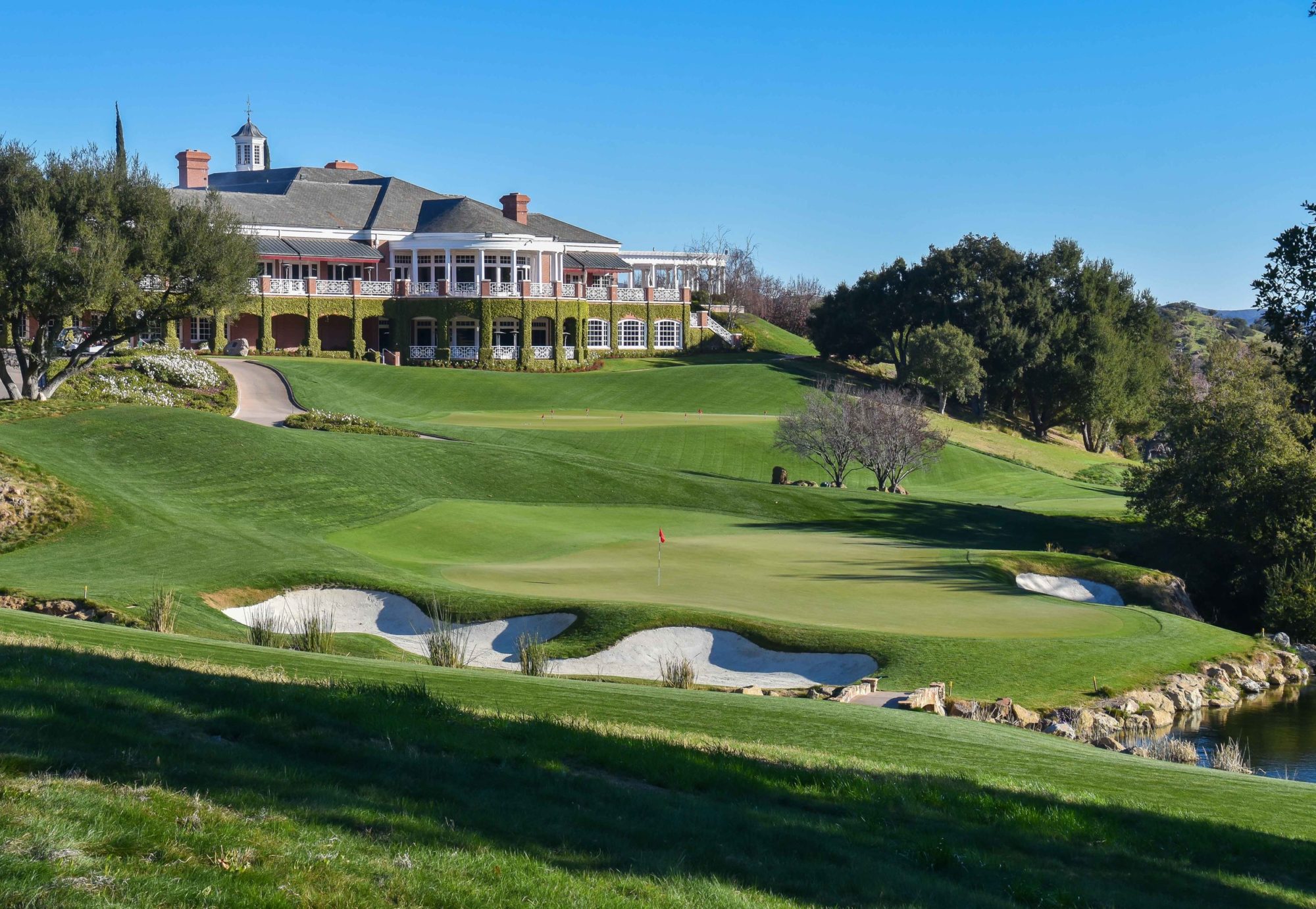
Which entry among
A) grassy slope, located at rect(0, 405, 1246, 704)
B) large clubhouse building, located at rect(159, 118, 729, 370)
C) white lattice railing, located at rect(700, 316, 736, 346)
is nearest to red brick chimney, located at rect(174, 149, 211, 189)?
large clubhouse building, located at rect(159, 118, 729, 370)

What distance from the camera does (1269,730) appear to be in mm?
18516

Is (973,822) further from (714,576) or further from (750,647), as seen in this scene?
(714,576)

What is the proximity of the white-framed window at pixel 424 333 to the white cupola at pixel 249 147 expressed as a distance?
1362 inches

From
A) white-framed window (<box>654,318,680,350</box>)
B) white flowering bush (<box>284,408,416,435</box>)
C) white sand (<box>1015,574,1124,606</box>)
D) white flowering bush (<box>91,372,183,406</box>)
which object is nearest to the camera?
white sand (<box>1015,574,1124,606</box>)

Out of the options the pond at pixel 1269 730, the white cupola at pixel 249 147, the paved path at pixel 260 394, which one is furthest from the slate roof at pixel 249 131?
the pond at pixel 1269 730

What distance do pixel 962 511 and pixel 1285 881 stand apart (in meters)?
29.1

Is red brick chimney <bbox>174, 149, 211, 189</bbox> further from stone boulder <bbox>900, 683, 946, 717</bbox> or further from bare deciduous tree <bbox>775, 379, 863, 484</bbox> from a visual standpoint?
stone boulder <bbox>900, 683, 946, 717</bbox>

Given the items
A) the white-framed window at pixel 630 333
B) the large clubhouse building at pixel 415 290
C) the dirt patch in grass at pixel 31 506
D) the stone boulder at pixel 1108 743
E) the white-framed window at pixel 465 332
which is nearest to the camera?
the stone boulder at pixel 1108 743

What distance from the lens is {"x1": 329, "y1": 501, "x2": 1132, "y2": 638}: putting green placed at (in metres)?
20.7

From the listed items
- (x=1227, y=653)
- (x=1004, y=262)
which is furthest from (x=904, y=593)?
(x=1004, y=262)

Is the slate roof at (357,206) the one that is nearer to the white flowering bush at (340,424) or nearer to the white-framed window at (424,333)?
the white-framed window at (424,333)

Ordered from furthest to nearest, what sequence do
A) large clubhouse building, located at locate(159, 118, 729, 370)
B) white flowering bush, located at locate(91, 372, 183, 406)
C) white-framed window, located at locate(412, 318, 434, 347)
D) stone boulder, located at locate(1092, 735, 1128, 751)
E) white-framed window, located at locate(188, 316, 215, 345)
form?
white-framed window, located at locate(412, 318, 434, 347) → large clubhouse building, located at locate(159, 118, 729, 370) → white-framed window, located at locate(188, 316, 215, 345) → white flowering bush, located at locate(91, 372, 183, 406) → stone boulder, located at locate(1092, 735, 1128, 751)

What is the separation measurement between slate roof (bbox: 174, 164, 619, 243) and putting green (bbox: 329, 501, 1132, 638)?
45.5 m

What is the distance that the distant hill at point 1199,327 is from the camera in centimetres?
12056
